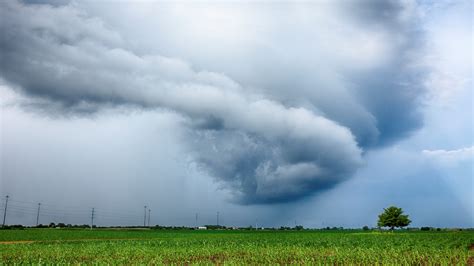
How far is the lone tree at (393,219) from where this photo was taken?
132m

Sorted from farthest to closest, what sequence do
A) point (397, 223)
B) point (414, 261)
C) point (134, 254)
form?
point (397, 223) < point (134, 254) < point (414, 261)

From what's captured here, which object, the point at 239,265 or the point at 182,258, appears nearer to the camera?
the point at 239,265

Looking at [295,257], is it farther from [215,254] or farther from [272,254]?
[215,254]

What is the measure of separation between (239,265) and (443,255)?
19.4 m

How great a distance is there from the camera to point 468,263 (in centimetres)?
2772

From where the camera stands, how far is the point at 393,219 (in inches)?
5246

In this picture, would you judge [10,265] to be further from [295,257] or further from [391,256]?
[391,256]

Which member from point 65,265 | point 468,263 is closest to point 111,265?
point 65,265

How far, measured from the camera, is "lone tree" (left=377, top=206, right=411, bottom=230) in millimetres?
132250

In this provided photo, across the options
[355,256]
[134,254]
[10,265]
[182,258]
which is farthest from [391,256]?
[10,265]

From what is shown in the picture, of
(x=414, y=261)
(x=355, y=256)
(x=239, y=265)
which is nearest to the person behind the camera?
(x=239, y=265)

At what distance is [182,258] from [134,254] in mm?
5152

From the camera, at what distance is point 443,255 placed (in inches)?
1246

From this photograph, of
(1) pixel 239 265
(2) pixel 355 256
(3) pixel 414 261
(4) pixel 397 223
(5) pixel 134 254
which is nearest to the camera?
(1) pixel 239 265
